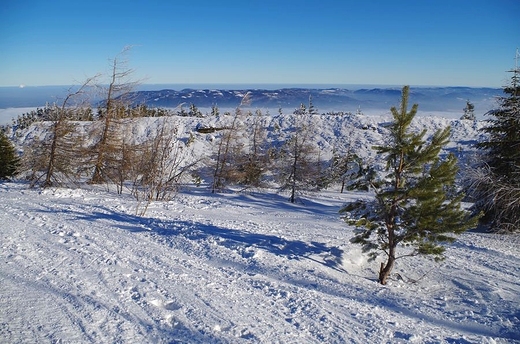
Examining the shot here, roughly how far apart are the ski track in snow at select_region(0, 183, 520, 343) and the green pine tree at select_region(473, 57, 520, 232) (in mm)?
2979

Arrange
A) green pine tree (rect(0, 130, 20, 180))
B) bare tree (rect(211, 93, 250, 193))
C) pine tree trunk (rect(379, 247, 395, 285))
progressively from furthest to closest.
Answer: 1. bare tree (rect(211, 93, 250, 193))
2. green pine tree (rect(0, 130, 20, 180))
3. pine tree trunk (rect(379, 247, 395, 285))

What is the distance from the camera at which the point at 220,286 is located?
638cm

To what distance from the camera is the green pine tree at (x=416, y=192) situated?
23.4 feet

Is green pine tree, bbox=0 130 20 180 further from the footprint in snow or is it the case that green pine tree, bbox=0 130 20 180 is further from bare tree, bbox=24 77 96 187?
the footprint in snow

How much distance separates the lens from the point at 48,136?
656 inches

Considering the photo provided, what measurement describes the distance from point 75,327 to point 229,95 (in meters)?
97.3

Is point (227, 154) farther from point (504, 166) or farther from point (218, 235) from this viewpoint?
point (504, 166)

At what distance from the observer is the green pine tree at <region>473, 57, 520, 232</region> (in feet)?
43.2

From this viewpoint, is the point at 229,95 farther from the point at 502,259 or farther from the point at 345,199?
the point at 502,259

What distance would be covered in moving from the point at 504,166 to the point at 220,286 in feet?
48.9

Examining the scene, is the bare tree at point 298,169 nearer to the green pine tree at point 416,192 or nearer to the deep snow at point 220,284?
the deep snow at point 220,284

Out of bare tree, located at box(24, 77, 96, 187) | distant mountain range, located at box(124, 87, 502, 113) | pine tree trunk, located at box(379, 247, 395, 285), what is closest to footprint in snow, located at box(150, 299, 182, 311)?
pine tree trunk, located at box(379, 247, 395, 285)

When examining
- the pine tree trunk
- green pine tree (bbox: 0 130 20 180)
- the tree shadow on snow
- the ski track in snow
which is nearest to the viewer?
the ski track in snow

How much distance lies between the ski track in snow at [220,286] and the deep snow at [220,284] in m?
0.03
